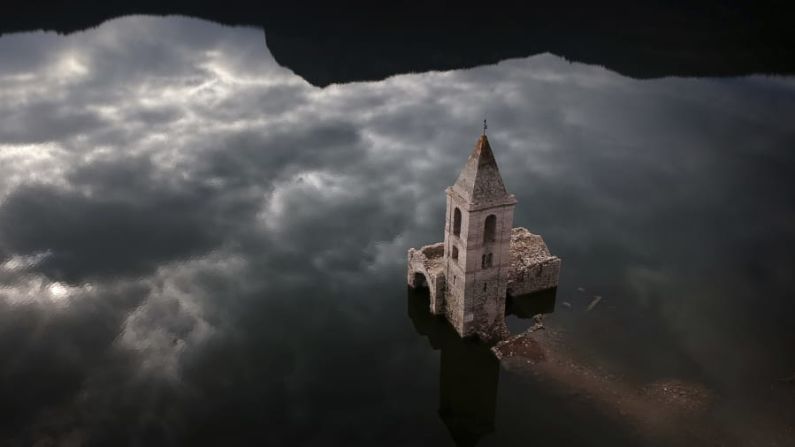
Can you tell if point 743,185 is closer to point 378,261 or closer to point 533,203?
point 533,203

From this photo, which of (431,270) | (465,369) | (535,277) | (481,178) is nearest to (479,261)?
(431,270)

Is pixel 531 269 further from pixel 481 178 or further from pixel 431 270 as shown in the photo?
pixel 481 178

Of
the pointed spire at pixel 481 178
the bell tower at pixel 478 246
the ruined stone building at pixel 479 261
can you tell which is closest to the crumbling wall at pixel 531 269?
the ruined stone building at pixel 479 261

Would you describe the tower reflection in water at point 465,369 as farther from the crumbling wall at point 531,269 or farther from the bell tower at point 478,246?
the bell tower at point 478,246

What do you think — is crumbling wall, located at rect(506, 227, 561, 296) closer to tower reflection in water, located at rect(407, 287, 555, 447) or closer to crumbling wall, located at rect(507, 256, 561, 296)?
crumbling wall, located at rect(507, 256, 561, 296)

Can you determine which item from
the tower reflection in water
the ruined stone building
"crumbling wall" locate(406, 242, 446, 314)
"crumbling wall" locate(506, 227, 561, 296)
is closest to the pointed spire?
the ruined stone building

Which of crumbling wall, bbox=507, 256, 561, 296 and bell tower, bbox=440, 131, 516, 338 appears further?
crumbling wall, bbox=507, 256, 561, 296
